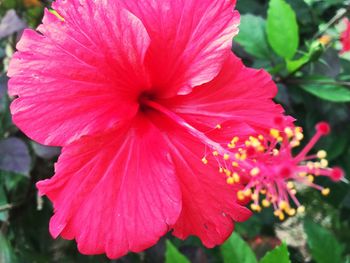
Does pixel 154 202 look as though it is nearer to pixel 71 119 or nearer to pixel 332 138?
pixel 71 119

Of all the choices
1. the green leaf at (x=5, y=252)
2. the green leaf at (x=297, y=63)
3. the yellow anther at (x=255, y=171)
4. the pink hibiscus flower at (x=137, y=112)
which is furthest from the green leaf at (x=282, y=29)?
the green leaf at (x=5, y=252)

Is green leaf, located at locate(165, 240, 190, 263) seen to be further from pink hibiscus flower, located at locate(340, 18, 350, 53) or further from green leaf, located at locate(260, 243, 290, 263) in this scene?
pink hibiscus flower, located at locate(340, 18, 350, 53)

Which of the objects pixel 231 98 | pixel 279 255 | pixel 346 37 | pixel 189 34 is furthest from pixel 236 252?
pixel 346 37

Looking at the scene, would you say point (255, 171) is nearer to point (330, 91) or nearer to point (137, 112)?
point (137, 112)

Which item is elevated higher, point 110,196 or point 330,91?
point 110,196

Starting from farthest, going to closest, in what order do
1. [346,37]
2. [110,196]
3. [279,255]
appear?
[346,37] < [279,255] < [110,196]

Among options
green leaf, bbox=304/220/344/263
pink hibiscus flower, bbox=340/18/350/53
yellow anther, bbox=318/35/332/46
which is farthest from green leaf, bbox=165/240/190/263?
pink hibiscus flower, bbox=340/18/350/53
